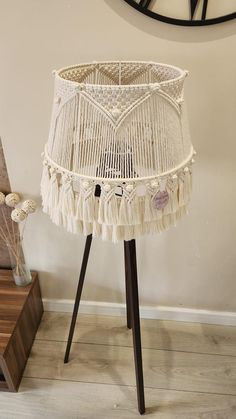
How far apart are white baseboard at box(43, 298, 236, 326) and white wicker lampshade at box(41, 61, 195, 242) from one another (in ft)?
2.74

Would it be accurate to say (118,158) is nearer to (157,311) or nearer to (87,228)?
(87,228)

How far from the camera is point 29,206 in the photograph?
50.3 inches

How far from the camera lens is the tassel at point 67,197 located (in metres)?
0.80

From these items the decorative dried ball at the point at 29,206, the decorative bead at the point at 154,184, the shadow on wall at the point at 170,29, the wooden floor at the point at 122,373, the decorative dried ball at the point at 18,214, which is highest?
the shadow on wall at the point at 170,29

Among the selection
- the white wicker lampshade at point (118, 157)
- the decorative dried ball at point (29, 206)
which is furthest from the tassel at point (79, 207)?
the decorative dried ball at point (29, 206)

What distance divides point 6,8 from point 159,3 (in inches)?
17.7

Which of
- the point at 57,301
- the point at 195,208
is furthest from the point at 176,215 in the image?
the point at 57,301

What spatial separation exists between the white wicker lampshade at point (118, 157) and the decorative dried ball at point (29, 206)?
0.45 meters

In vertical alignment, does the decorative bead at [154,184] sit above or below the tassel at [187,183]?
above

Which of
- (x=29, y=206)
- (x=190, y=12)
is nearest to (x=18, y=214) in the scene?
(x=29, y=206)

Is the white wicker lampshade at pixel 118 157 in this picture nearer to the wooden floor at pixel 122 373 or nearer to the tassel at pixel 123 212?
the tassel at pixel 123 212

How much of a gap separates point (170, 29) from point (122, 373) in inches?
48.5

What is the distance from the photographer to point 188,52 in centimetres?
102

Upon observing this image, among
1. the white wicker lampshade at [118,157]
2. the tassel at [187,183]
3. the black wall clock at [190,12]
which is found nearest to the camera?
the white wicker lampshade at [118,157]
